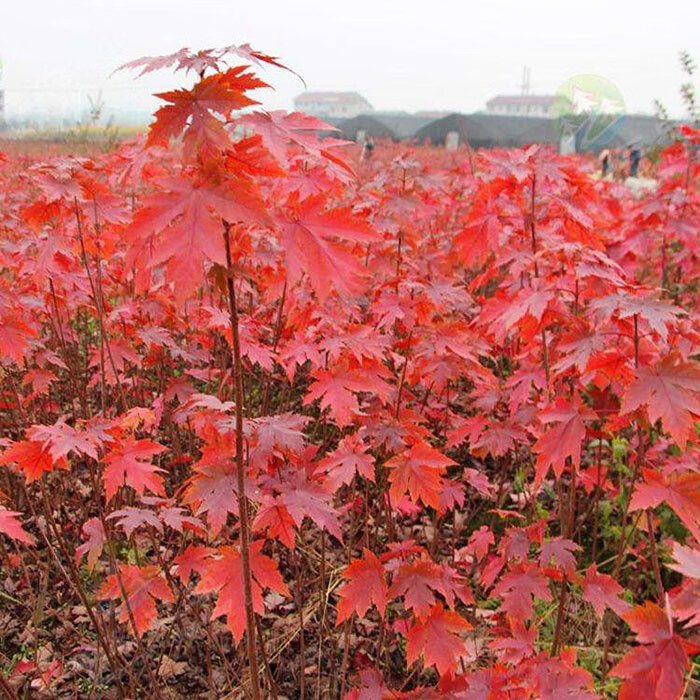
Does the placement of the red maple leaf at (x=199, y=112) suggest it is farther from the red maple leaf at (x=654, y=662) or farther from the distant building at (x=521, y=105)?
the distant building at (x=521, y=105)

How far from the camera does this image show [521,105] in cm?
9275

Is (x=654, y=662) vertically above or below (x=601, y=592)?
above

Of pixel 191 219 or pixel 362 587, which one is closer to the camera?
pixel 191 219

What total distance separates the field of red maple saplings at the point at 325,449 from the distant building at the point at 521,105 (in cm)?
8872

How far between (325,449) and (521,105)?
99.8m

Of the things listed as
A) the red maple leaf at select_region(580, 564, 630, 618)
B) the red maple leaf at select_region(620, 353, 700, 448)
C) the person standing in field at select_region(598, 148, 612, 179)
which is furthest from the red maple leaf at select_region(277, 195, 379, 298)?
the person standing in field at select_region(598, 148, 612, 179)

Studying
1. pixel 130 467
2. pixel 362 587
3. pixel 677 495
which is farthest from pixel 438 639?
pixel 130 467

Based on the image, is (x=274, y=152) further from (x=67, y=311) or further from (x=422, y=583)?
(x=67, y=311)

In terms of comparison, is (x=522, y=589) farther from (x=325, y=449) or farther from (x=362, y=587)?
(x=325, y=449)

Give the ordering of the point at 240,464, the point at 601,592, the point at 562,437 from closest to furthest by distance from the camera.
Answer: the point at 240,464
the point at 562,437
the point at 601,592

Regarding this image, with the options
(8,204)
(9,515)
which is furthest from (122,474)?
(8,204)

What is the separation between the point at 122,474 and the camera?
6.60 feet

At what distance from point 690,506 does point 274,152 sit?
1.38m

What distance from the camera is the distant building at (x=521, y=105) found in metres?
87.4
